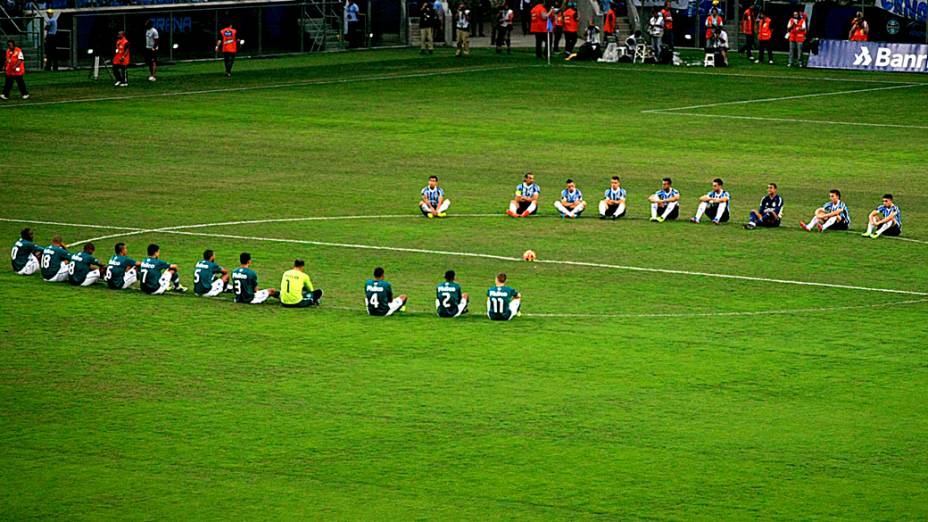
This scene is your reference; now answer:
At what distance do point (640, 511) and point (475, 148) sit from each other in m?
38.3

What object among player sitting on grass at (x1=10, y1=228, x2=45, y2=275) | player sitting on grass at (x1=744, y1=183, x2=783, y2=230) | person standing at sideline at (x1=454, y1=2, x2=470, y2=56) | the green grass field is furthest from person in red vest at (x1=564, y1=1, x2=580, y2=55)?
player sitting on grass at (x1=10, y1=228, x2=45, y2=275)

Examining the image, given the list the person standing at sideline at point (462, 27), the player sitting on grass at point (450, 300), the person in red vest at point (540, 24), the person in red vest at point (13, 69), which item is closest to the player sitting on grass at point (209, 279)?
the player sitting on grass at point (450, 300)

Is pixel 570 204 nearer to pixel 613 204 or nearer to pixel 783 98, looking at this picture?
pixel 613 204

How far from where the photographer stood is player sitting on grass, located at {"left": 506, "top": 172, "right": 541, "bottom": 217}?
1850 inches

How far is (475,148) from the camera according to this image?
6088 cm

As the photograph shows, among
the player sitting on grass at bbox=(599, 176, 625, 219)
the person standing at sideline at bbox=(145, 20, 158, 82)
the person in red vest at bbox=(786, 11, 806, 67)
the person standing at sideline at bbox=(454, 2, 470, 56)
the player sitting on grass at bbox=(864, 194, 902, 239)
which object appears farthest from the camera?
the person standing at sideline at bbox=(454, 2, 470, 56)

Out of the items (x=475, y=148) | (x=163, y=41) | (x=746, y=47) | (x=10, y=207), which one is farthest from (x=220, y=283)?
(x=746, y=47)

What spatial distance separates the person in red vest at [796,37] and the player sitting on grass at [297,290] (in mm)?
54954

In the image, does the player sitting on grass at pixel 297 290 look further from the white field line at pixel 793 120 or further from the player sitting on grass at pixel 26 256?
the white field line at pixel 793 120

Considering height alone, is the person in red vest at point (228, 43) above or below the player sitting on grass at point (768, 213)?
above

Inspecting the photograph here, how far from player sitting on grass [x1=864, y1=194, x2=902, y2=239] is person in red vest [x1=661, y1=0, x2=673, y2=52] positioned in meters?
46.2

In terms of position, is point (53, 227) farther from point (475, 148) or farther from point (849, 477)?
point (849, 477)

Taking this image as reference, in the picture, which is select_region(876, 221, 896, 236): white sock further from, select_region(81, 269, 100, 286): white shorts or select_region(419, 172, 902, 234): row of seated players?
select_region(81, 269, 100, 286): white shorts

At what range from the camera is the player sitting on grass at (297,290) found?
117ft
